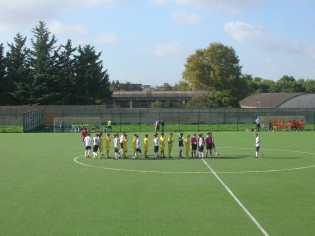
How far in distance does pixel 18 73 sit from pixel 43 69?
3744mm

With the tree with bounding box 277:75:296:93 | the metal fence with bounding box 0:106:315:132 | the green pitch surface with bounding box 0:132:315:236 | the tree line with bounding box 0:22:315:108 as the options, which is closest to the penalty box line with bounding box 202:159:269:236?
the green pitch surface with bounding box 0:132:315:236

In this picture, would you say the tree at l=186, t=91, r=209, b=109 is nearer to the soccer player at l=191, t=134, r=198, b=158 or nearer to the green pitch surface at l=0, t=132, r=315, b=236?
the soccer player at l=191, t=134, r=198, b=158

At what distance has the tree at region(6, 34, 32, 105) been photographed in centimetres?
7050

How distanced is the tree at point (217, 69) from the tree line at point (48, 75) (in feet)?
71.6

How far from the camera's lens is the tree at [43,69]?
7038 centimetres

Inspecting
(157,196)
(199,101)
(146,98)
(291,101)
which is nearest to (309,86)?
(146,98)

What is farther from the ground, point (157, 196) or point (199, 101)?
point (199, 101)

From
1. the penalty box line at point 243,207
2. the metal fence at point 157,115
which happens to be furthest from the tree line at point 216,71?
the penalty box line at point 243,207

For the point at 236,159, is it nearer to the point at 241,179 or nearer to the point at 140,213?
the point at 241,179

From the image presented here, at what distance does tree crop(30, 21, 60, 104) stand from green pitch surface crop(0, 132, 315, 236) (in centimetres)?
4390

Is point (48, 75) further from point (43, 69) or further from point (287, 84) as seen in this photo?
point (287, 84)

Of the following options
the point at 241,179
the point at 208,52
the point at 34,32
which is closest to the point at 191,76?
the point at 208,52

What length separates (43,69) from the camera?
72000 millimetres

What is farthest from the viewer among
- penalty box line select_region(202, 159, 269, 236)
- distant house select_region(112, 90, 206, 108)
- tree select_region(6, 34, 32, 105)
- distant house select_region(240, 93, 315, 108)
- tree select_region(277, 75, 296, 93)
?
tree select_region(277, 75, 296, 93)
